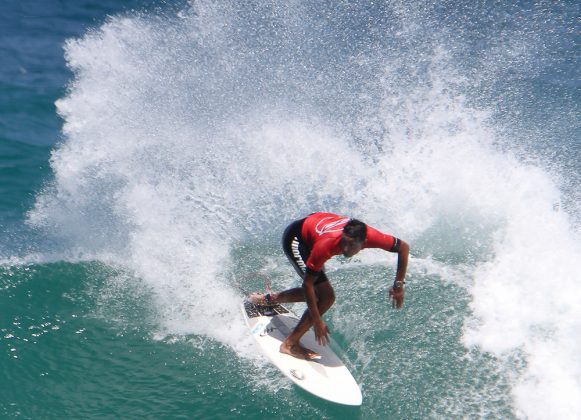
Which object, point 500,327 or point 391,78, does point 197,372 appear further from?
point 391,78

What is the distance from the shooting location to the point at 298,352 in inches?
231

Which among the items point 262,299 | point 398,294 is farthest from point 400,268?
point 262,299

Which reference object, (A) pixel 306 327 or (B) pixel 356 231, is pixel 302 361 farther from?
(B) pixel 356 231

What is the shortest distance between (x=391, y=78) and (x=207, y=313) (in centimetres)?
657

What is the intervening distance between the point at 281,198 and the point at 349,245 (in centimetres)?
417

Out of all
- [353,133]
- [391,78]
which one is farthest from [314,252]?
[391,78]

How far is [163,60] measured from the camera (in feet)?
36.3

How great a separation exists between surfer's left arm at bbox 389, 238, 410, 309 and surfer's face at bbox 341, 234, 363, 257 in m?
0.66

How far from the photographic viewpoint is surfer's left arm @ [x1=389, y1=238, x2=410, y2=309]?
525 centimetres

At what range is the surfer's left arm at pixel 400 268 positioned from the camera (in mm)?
5250

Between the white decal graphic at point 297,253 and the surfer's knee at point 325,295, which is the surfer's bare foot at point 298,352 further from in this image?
the white decal graphic at point 297,253

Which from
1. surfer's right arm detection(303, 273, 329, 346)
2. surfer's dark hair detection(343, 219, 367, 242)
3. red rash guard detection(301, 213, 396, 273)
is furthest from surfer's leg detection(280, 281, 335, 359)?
surfer's dark hair detection(343, 219, 367, 242)

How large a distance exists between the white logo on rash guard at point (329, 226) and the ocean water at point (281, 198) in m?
1.47

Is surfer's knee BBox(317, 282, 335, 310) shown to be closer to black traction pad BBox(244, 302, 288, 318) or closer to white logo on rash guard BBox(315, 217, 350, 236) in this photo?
white logo on rash guard BBox(315, 217, 350, 236)
